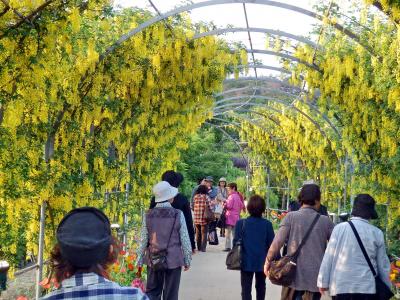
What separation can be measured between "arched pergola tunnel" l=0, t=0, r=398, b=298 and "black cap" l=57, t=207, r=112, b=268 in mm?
3729

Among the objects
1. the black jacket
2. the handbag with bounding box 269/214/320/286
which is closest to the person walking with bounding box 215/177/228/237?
the black jacket

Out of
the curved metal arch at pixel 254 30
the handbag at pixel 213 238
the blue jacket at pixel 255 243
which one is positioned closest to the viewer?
the blue jacket at pixel 255 243

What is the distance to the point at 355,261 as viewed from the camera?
4699 millimetres

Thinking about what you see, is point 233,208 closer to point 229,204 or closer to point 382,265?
point 229,204

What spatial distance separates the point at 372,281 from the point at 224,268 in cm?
668

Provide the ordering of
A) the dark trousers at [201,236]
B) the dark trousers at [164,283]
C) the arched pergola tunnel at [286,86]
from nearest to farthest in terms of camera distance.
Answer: the dark trousers at [164,283] < the arched pergola tunnel at [286,86] < the dark trousers at [201,236]

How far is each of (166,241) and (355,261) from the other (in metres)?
1.83

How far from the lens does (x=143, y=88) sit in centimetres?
978

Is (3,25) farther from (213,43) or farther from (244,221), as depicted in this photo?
(213,43)

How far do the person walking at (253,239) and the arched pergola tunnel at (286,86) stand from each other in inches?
78.0

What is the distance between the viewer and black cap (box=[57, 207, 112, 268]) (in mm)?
2027

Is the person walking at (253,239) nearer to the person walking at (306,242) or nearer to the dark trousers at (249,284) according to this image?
the dark trousers at (249,284)

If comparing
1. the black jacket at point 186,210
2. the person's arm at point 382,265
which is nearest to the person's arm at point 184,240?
the black jacket at point 186,210

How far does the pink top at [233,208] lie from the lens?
12844 millimetres
